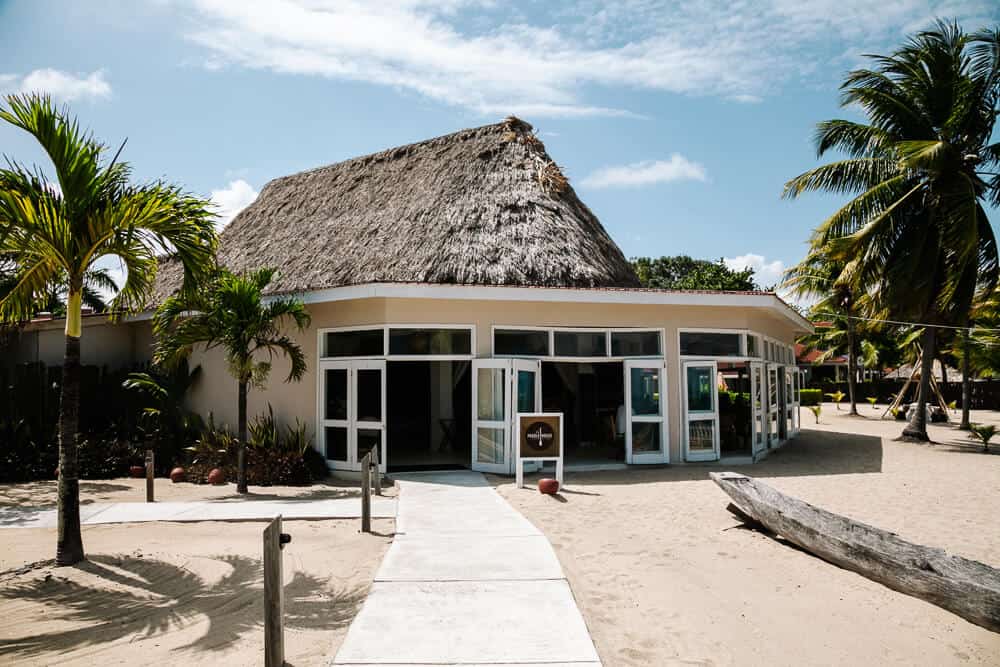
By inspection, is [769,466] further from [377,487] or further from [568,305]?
[377,487]

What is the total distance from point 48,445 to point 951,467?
54.1ft

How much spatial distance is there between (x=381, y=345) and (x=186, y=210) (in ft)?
16.3

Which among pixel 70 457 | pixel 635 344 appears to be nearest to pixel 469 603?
pixel 70 457

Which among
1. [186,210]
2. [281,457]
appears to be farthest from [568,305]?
[186,210]

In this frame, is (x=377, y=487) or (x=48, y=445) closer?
(x=377, y=487)

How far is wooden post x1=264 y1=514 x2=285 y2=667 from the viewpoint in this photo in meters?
3.83

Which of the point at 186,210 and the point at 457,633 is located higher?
the point at 186,210

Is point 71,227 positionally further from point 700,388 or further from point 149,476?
point 700,388

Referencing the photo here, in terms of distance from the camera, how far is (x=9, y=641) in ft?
14.9

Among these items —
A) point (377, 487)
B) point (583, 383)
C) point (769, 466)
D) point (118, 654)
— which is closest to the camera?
point (118, 654)

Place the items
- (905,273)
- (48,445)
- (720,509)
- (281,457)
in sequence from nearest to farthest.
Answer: (720,509), (281,457), (48,445), (905,273)

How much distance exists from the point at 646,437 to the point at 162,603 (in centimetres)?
887

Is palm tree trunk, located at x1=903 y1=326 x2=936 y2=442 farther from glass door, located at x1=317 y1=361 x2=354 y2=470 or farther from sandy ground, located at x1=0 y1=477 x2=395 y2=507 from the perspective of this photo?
glass door, located at x1=317 y1=361 x2=354 y2=470

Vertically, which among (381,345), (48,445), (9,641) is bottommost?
(9,641)
